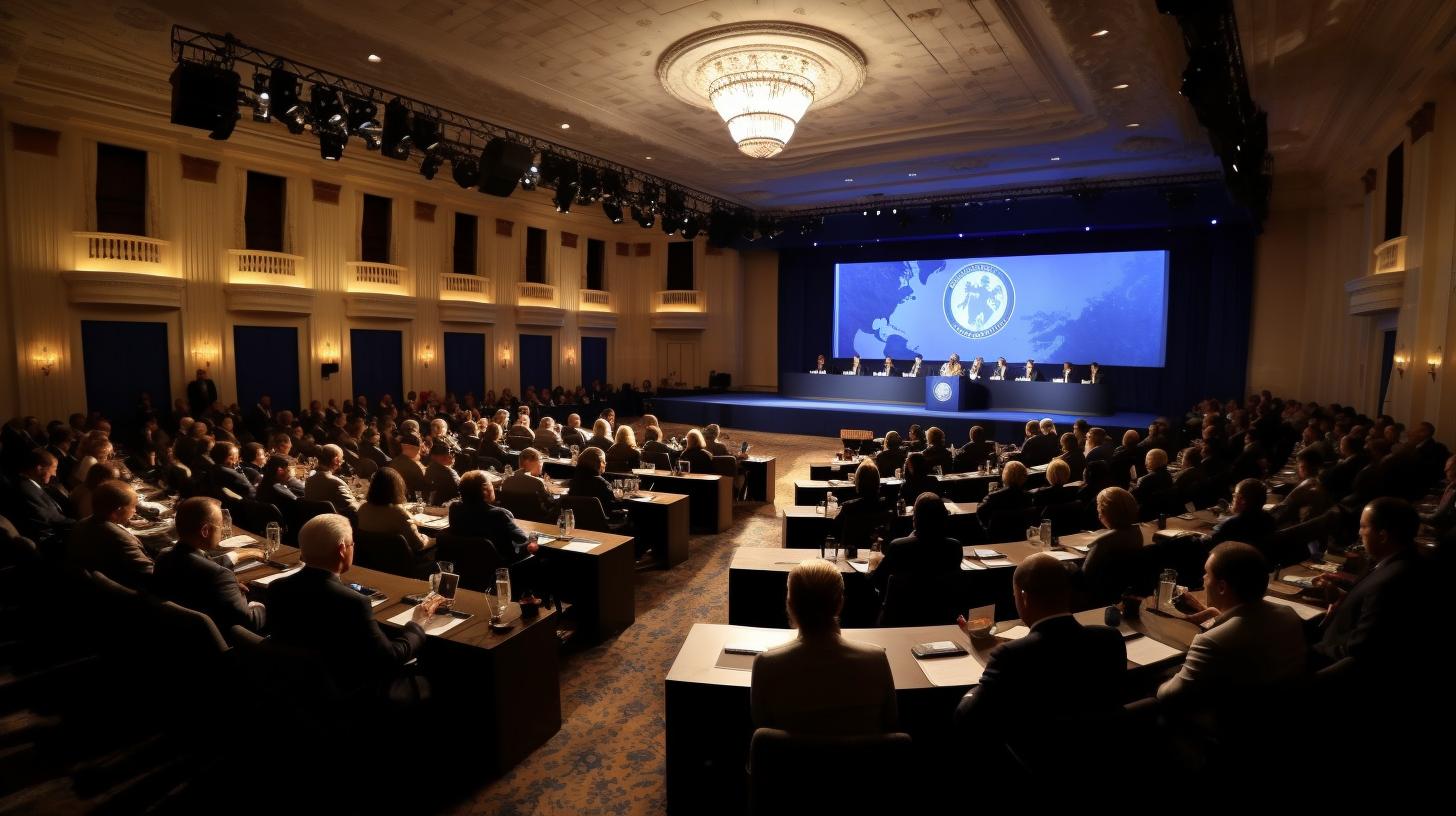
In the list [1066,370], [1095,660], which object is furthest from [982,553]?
[1066,370]

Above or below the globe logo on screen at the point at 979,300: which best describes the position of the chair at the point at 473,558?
below

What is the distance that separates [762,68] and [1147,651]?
7.44 meters

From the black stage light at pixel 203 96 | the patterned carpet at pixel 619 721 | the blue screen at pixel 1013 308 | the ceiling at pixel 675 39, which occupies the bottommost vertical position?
the patterned carpet at pixel 619 721

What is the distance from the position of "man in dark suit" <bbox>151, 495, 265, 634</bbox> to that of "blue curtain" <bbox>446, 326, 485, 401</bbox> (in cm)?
1436

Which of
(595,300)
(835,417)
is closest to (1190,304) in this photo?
(835,417)

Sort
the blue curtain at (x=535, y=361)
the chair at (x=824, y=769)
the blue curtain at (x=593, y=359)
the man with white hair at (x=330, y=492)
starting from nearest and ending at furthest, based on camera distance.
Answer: the chair at (x=824, y=769) < the man with white hair at (x=330, y=492) < the blue curtain at (x=535, y=361) < the blue curtain at (x=593, y=359)

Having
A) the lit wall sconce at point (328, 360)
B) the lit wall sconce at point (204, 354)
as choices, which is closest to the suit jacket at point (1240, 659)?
the lit wall sconce at point (204, 354)

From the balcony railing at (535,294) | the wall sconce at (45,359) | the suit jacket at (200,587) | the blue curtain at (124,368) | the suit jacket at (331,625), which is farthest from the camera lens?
the balcony railing at (535,294)

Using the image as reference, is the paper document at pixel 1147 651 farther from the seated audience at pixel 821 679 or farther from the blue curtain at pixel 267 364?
the blue curtain at pixel 267 364

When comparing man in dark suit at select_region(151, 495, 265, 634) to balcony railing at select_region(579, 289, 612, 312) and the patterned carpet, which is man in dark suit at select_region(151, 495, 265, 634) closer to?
the patterned carpet

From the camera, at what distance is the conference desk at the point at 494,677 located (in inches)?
137

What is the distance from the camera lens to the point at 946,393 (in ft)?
53.7

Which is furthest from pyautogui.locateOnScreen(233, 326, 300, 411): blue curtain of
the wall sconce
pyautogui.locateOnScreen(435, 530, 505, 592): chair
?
pyautogui.locateOnScreen(435, 530, 505, 592): chair

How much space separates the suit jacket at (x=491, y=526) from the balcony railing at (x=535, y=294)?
47.4ft
